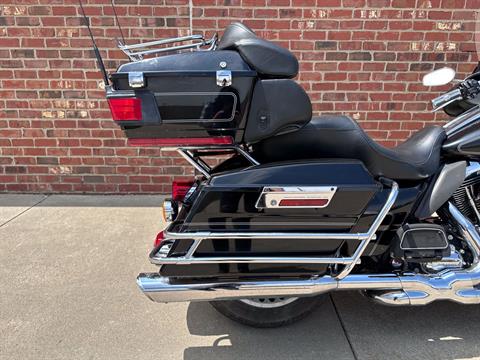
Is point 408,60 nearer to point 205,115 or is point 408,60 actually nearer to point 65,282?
point 205,115

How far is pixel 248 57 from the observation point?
1.52 meters

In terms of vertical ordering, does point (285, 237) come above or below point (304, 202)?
below

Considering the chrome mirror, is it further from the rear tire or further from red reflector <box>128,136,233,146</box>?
the rear tire

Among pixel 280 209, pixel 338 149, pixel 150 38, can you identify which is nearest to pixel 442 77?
pixel 338 149

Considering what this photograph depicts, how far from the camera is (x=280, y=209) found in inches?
62.5

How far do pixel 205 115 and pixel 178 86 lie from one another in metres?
0.16

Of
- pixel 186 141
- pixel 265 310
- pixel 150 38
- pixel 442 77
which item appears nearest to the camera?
pixel 186 141

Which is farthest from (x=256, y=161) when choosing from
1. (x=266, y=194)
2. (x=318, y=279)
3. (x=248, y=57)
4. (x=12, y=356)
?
(x=12, y=356)

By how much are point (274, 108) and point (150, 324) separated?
4.57 feet

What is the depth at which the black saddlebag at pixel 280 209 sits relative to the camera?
61.8 inches

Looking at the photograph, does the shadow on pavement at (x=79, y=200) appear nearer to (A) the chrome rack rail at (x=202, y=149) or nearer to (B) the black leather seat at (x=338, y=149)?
(A) the chrome rack rail at (x=202, y=149)

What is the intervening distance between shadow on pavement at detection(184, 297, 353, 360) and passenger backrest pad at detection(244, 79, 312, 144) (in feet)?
3.53

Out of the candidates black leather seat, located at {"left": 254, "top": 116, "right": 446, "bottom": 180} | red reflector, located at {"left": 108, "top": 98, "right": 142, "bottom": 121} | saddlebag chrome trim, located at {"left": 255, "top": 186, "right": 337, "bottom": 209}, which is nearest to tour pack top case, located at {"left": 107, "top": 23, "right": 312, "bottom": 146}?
red reflector, located at {"left": 108, "top": 98, "right": 142, "bottom": 121}

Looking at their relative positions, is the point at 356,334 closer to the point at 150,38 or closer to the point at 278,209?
the point at 278,209
